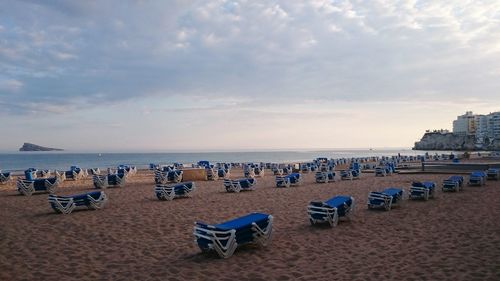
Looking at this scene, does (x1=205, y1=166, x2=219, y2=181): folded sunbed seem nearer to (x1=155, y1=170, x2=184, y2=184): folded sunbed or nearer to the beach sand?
(x1=155, y1=170, x2=184, y2=184): folded sunbed

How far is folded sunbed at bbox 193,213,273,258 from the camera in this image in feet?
22.1

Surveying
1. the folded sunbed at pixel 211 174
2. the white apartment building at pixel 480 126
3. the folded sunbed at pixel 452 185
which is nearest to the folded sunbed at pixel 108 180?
the folded sunbed at pixel 211 174

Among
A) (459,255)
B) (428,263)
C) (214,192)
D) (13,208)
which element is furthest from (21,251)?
(214,192)

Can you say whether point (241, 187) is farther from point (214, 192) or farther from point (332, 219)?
point (332, 219)

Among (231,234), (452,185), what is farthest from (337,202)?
(452,185)

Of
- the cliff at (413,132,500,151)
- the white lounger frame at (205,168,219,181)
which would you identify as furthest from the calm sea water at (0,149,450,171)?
the white lounger frame at (205,168,219,181)

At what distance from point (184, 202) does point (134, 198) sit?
85.4 inches

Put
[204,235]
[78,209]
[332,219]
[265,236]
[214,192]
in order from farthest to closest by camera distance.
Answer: [214,192] < [78,209] < [332,219] < [265,236] < [204,235]

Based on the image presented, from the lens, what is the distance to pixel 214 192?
1631 cm

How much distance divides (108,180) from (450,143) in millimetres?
147596

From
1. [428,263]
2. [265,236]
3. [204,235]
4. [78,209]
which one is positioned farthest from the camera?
[78,209]

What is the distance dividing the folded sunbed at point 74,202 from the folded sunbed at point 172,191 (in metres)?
2.12

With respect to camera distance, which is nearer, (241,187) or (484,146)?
(241,187)

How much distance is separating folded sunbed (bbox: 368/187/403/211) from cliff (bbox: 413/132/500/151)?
12071cm
